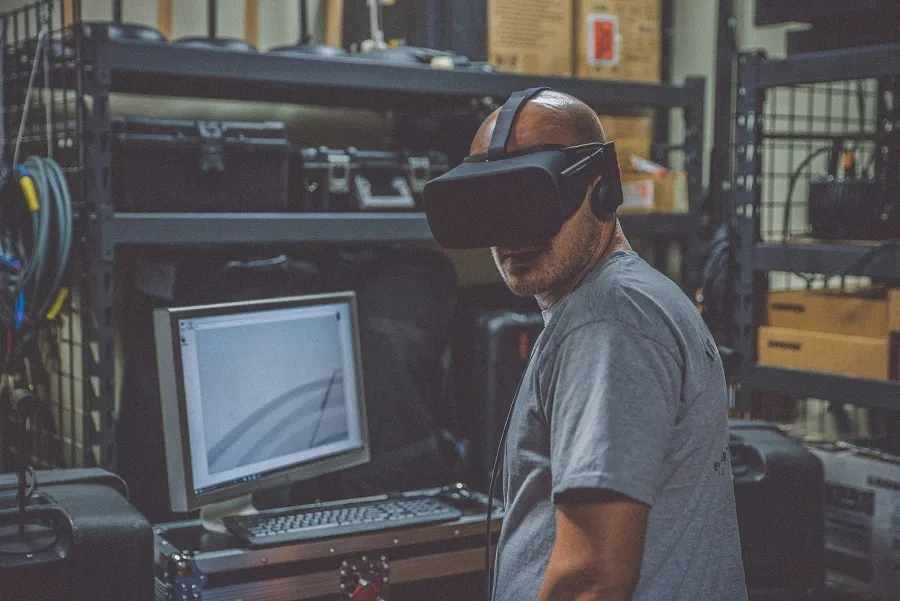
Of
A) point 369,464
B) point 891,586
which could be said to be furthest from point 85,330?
point 891,586

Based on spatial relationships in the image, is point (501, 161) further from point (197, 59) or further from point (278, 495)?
point (278, 495)

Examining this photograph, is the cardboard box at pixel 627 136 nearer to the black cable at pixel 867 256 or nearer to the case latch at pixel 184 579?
the black cable at pixel 867 256

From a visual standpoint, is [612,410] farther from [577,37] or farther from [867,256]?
[577,37]

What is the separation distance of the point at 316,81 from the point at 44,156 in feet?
2.25

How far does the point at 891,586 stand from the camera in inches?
94.3

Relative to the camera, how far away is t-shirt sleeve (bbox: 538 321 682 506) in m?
1.07

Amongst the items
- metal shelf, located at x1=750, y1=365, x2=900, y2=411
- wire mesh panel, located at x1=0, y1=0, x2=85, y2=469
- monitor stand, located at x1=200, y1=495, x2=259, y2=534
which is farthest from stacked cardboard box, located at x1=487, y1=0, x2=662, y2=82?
monitor stand, located at x1=200, y1=495, x2=259, y2=534

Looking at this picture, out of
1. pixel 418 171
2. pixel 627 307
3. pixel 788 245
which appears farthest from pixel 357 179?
pixel 627 307

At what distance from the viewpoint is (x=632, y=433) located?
3.53ft

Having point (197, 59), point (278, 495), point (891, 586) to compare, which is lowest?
point (891, 586)

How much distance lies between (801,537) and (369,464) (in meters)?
0.98

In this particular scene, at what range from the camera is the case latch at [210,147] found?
2.34 meters

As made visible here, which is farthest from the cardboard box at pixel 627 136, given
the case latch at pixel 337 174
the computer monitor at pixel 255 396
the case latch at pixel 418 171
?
the computer monitor at pixel 255 396

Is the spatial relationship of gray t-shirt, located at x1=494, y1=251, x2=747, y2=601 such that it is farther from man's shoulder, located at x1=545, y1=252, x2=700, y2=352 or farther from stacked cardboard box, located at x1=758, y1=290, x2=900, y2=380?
stacked cardboard box, located at x1=758, y1=290, x2=900, y2=380
